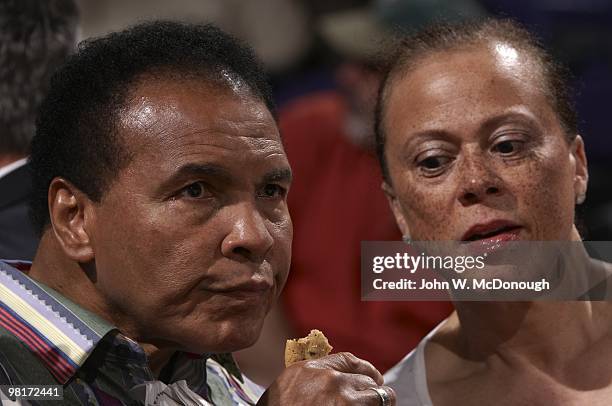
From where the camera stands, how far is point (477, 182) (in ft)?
7.38

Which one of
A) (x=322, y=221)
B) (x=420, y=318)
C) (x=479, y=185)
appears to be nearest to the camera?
(x=479, y=185)

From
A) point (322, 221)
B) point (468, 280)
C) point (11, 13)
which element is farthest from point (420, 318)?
point (11, 13)

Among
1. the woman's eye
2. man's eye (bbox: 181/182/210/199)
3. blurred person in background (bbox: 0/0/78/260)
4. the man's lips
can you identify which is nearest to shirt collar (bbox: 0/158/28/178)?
blurred person in background (bbox: 0/0/78/260)

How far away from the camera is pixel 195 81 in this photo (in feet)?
6.41

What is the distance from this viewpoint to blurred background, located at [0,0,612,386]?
3420mm

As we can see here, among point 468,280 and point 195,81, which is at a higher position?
point 195,81

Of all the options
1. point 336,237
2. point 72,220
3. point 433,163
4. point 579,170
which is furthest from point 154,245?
point 336,237

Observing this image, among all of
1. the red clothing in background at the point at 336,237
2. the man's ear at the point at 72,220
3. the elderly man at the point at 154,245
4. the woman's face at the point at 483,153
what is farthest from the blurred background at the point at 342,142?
the man's ear at the point at 72,220

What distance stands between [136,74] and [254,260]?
37 cm

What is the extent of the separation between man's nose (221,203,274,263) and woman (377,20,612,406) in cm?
52

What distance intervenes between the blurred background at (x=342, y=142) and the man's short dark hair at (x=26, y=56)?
570mm

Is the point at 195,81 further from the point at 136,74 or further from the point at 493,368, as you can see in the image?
the point at 493,368

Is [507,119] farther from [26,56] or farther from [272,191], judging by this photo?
[26,56]

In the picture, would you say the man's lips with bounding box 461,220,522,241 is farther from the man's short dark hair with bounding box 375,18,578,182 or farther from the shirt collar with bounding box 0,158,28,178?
the shirt collar with bounding box 0,158,28,178
